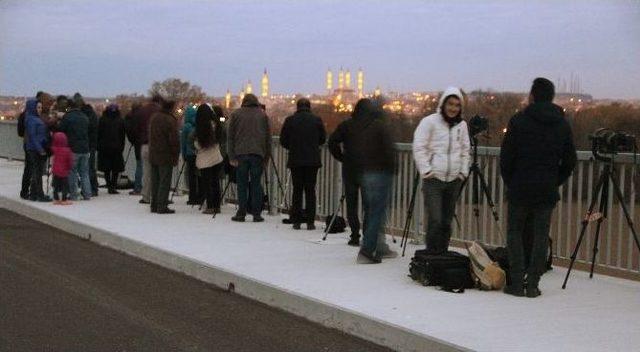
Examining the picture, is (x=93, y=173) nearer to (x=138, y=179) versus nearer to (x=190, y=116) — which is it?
(x=138, y=179)

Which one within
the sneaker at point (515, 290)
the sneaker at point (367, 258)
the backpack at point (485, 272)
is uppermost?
the backpack at point (485, 272)

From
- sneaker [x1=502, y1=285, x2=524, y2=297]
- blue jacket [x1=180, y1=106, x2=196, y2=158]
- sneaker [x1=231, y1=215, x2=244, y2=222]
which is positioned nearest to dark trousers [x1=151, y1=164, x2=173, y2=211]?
blue jacket [x1=180, y1=106, x2=196, y2=158]

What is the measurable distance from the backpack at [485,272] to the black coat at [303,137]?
4.80 meters

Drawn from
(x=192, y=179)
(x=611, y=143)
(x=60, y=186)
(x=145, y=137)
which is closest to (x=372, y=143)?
(x=611, y=143)

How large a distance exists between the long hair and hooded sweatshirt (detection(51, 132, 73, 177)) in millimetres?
2910

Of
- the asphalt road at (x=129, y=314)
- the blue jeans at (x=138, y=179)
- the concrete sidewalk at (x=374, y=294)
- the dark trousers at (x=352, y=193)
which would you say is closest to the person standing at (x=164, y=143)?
the concrete sidewalk at (x=374, y=294)

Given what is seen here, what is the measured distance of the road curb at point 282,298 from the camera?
7.80 metres

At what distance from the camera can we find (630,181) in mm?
10297

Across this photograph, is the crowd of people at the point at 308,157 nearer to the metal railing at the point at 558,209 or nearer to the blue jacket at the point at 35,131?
the blue jacket at the point at 35,131

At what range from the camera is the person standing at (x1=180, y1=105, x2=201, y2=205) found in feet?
56.5

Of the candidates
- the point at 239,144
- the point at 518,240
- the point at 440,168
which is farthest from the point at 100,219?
the point at 518,240

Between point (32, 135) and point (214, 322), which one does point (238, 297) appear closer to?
point (214, 322)

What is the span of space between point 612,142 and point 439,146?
182 centimetres

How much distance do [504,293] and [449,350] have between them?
235cm
